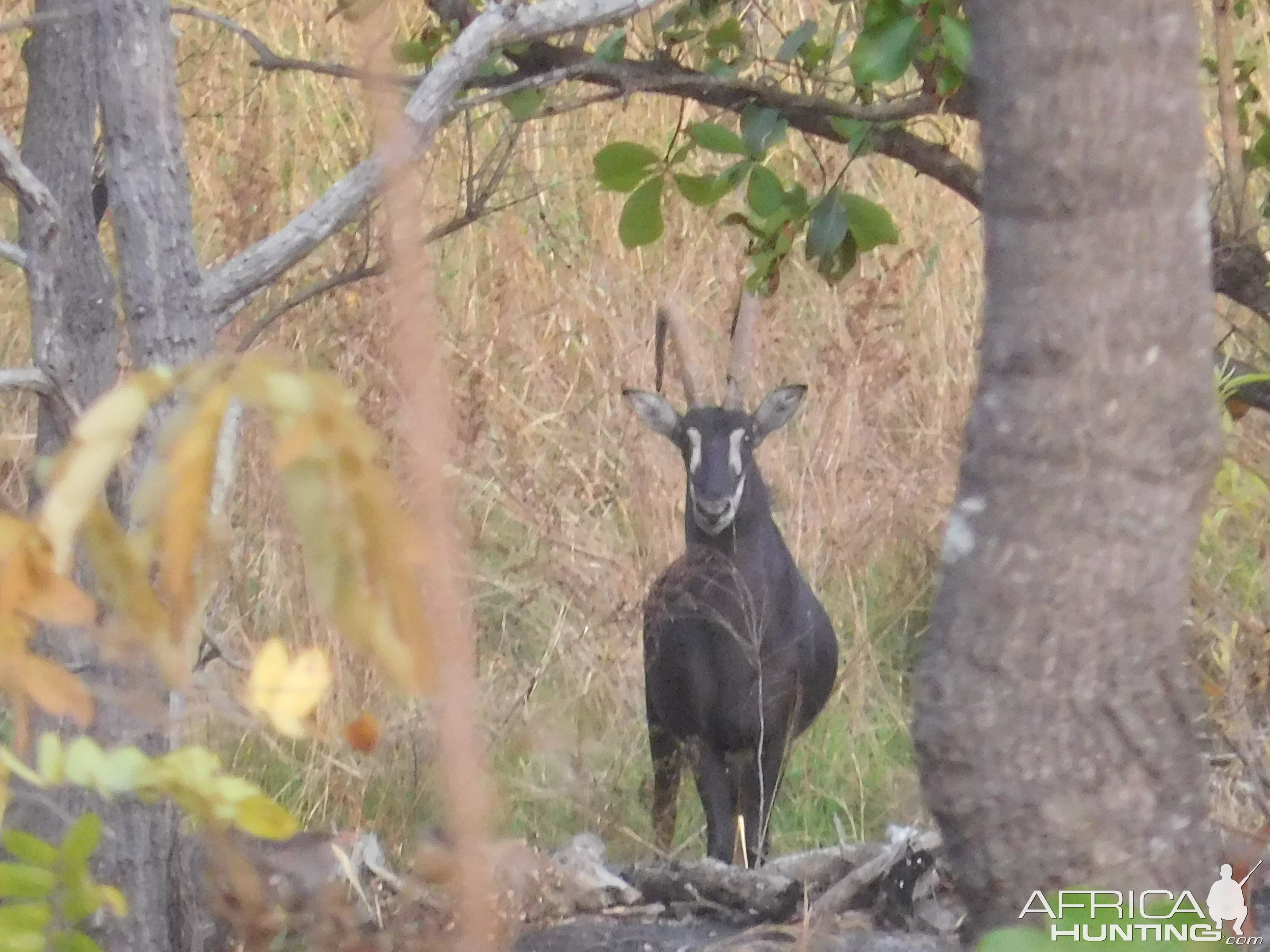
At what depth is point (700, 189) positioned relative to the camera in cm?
311

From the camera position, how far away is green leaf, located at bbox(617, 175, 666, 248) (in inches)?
124

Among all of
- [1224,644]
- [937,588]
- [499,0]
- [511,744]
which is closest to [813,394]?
[511,744]

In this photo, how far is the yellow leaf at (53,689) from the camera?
1.10m

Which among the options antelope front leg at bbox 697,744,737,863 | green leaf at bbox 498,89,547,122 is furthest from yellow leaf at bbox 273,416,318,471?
antelope front leg at bbox 697,744,737,863

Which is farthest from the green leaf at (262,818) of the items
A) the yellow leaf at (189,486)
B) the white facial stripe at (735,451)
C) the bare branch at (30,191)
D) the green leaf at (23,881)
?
the white facial stripe at (735,451)

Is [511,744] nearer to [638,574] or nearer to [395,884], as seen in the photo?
[395,884]

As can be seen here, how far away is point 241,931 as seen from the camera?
1648 mm

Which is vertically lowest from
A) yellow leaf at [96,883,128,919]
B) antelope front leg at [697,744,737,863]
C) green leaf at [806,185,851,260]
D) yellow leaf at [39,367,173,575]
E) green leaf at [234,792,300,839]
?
antelope front leg at [697,744,737,863]

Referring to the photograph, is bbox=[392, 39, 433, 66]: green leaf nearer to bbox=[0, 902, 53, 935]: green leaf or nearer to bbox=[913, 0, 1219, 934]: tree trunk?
bbox=[913, 0, 1219, 934]: tree trunk

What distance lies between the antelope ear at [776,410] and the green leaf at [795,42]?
70.6 inches

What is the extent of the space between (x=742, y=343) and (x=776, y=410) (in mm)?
1297

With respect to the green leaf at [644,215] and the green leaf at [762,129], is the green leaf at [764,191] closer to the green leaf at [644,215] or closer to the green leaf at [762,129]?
the green leaf at [762,129]

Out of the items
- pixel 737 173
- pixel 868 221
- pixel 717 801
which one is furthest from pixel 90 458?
pixel 717 801

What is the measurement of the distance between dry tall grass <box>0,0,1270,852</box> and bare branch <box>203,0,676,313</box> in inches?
35.0
